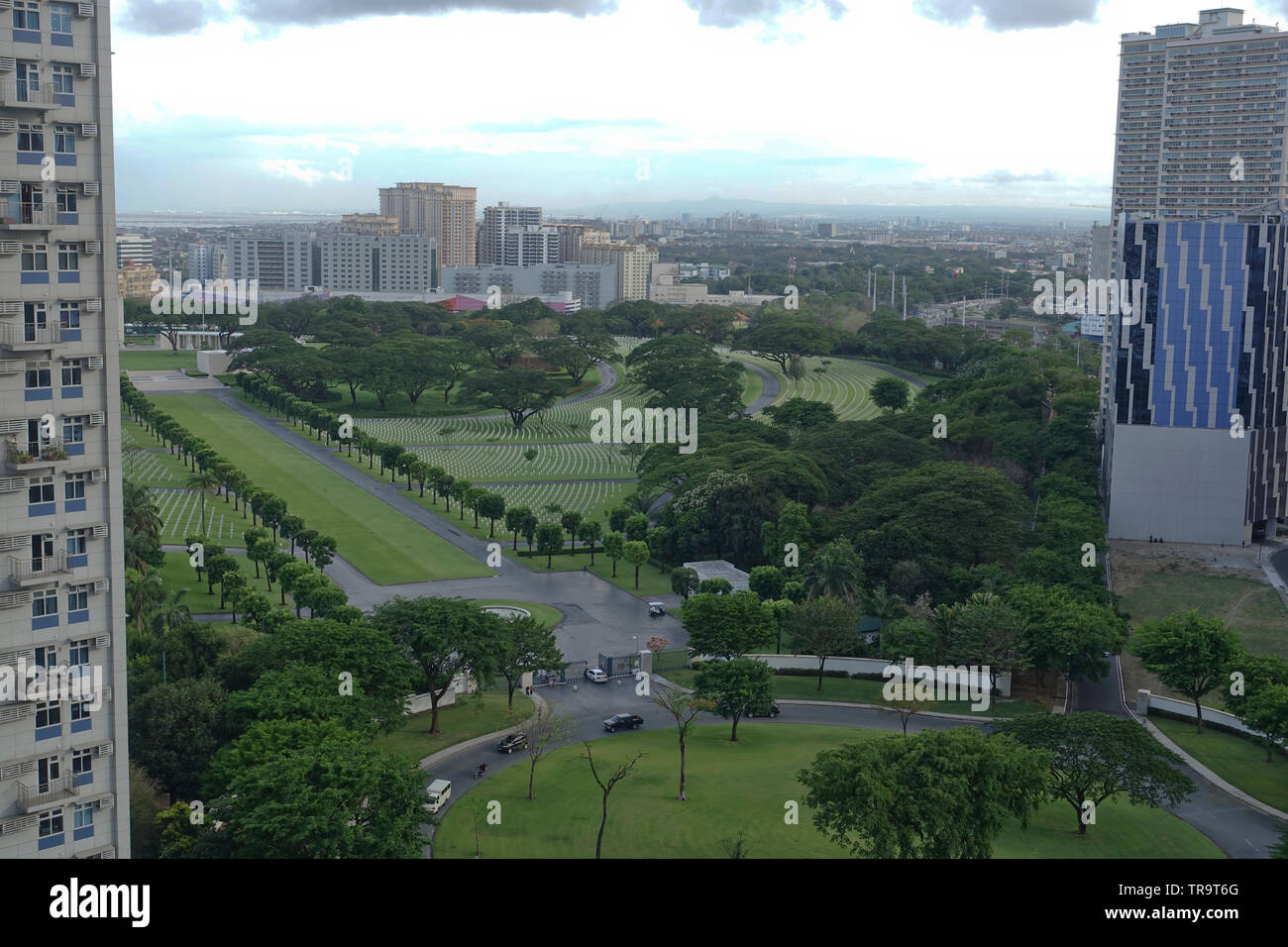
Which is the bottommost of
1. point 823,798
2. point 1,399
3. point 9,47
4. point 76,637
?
point 823,798

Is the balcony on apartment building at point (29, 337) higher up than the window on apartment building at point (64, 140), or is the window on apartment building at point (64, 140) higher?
the window on apartment building at point (64, 140)

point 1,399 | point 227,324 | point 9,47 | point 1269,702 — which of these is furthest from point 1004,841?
point 227,324

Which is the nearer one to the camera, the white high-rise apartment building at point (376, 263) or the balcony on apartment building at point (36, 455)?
the balcony on apartment building at point (36, 455)

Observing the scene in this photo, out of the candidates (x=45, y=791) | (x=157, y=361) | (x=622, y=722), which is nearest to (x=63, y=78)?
(x=45, y=791)

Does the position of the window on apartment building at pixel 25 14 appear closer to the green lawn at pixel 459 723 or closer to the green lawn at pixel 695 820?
the green lawn at pixel 695 820

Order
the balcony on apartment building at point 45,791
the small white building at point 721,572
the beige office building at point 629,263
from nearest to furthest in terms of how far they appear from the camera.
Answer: the balcony on apartment building at point 45,791, the small white building at point 721,572, the beige office building at point 629,263

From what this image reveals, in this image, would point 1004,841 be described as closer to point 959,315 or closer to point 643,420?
point 643,420

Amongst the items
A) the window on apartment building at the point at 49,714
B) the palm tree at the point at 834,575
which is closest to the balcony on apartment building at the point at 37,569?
the window on apartment building at the point at 49,714
